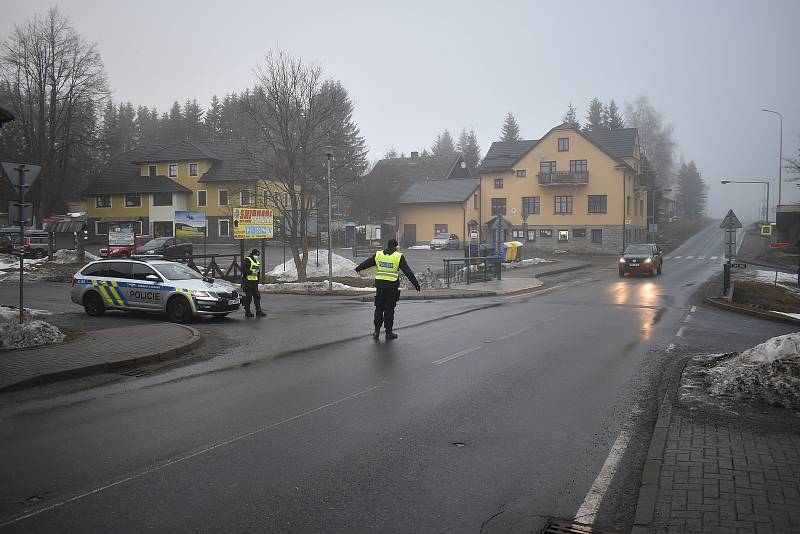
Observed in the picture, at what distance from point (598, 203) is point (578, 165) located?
168 inches

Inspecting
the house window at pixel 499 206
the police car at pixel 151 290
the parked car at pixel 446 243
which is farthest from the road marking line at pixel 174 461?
the house window at pixel 499 206

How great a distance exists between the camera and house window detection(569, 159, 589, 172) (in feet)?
206

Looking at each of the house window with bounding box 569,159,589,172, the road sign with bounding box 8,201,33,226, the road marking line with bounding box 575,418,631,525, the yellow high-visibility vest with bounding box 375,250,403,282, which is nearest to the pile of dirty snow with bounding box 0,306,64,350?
the road sign with bounding box 8,201,33,226

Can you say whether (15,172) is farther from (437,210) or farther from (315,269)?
(437,210)

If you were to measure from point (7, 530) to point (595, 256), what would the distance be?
2261 inches

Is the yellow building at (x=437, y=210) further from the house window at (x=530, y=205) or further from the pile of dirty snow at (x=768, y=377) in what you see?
the pile of dirty snow at (x=768, y=377)

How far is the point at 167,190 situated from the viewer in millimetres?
66250

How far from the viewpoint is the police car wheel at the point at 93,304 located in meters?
16.3

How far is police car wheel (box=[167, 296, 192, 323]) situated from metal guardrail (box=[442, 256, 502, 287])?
14.2 m

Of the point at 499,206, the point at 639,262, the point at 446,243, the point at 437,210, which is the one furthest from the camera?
the point at 437,210

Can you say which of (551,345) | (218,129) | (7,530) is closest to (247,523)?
(7,530)

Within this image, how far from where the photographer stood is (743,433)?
618 cm

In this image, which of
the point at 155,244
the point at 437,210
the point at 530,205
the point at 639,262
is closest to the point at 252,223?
the point at 155,244

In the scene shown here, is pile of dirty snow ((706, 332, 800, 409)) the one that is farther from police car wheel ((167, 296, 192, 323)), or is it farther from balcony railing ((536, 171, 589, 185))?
balcony railing ((536, 171, 589, 185))
